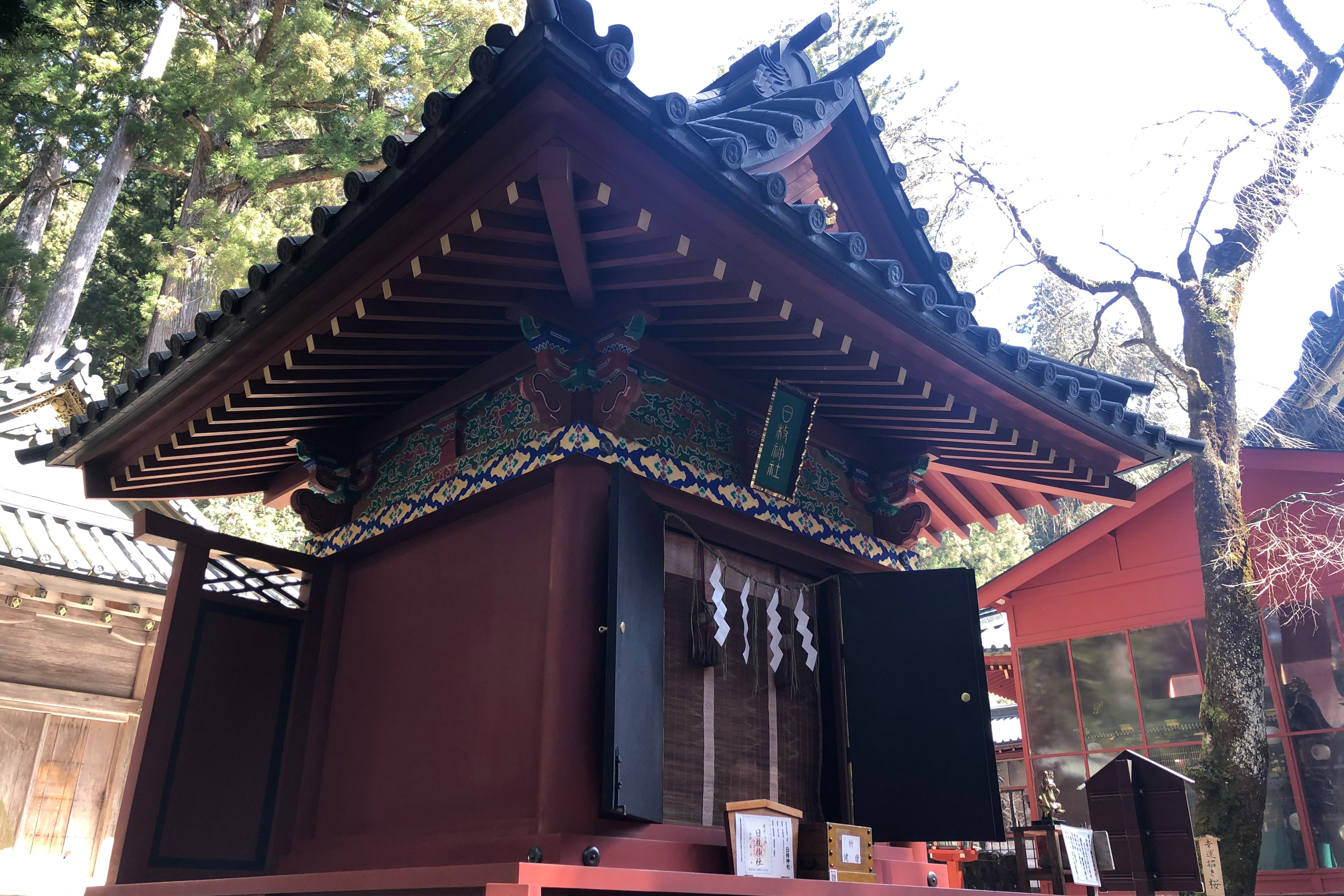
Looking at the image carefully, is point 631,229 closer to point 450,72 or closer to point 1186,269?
point 1186,269

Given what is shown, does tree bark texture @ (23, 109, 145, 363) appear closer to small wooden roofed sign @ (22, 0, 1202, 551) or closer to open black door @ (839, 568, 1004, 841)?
small wooden roofed sign @ (22, 0, 1202, 551)

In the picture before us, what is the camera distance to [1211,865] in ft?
19.7

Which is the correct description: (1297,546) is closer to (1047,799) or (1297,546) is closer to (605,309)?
(1047,799)

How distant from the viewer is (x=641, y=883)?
3094mm

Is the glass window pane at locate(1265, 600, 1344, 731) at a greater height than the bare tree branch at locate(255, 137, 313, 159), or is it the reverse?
the bare tree branch at locate(255, 137, 313, 159)

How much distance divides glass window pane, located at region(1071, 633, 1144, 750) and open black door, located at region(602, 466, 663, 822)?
25.9 feet

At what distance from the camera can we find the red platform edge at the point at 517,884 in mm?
2793

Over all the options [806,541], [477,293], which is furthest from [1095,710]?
[477,293]

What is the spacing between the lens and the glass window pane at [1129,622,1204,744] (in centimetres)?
985

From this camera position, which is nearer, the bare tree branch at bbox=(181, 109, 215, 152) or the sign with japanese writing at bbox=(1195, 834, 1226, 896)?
the sign with japanese writing at bbox=(1195, 834, 1226, 896)

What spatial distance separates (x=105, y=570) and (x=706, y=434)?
5.42 m

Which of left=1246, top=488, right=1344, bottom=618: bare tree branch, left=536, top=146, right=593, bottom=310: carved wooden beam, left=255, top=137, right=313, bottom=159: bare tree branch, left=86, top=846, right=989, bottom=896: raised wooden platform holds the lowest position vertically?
left=86, top=846, right=989, bottom=896: raised wooden platform

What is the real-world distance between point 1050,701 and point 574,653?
851 centimetres

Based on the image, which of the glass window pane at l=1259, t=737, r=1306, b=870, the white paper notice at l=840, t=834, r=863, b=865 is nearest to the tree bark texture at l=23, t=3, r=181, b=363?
the white paper notice at l=840, t=834, r=863, b=865
